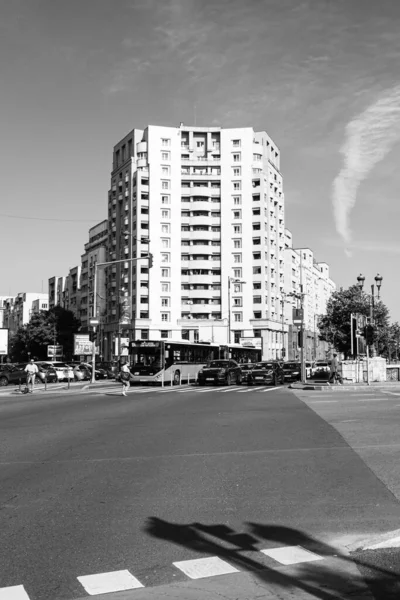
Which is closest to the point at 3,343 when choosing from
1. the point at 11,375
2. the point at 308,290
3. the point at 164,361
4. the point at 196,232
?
the point at 11,375

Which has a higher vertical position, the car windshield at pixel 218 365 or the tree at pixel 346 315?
the tree at pixel 346 315

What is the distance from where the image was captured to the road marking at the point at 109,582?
4215 millimetres

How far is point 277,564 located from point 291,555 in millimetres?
233

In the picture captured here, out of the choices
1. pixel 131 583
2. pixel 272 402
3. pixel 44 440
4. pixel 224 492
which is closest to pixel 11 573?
pixel 131 583

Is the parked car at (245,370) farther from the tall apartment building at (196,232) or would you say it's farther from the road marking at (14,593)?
the tall apartment building at (196,232)

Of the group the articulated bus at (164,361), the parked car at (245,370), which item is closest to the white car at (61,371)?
the articulated bus at (164,361)

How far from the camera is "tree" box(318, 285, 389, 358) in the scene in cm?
7912

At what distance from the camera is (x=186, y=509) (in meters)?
6.45

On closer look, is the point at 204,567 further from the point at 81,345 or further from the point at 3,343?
the point at 81,345

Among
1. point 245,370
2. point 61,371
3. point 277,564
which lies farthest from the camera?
point 61,371

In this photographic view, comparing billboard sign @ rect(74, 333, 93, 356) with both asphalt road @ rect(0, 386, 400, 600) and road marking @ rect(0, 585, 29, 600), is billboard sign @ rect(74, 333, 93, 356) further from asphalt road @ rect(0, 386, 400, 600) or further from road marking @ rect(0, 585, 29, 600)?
road marking @ rect(0, 585, 29, 600)

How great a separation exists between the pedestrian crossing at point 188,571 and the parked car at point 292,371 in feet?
121

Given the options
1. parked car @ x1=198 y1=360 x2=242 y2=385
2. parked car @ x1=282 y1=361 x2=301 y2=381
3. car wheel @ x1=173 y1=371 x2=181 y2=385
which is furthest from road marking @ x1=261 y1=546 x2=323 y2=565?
parked car @ x1=282 y1=361 x2=301 y2=381

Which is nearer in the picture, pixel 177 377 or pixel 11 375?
pixel 177 377
